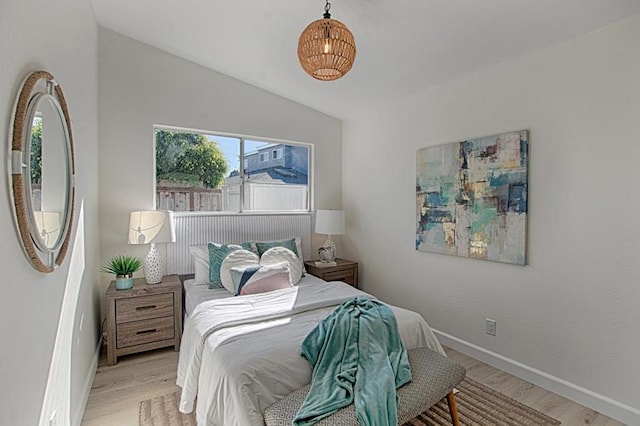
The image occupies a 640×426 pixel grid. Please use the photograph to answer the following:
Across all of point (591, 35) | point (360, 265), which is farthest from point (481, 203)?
point (360, 265)

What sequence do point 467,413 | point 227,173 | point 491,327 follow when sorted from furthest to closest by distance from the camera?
point 227,173, point 491,327, point 467,413

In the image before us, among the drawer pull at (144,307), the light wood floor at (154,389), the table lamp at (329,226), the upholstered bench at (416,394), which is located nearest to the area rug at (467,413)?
the light wood floor at (154,389)

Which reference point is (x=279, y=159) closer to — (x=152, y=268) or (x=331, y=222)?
(x=331, y=222)

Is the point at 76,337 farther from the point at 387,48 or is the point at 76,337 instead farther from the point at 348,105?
the point at 348,105

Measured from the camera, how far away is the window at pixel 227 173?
346cm

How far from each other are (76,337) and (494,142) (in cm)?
322

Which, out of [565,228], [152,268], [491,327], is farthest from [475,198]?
[152,268]

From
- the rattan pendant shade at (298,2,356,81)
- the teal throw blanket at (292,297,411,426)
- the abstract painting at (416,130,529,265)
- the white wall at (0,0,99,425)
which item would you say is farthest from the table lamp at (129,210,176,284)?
the abstract painting at (416,130,529,265)

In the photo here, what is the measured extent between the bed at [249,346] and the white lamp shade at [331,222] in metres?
1.08

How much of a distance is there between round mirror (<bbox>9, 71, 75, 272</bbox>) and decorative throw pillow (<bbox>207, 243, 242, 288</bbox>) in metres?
1.46

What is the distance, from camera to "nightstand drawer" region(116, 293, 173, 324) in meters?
2.81

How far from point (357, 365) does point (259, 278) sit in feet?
4.20

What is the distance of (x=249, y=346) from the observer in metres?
1.83

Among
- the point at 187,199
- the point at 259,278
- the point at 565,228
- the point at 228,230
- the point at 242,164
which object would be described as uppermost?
the point at 242,164
